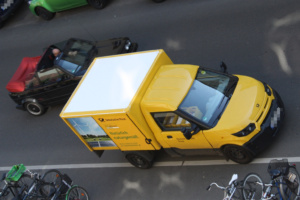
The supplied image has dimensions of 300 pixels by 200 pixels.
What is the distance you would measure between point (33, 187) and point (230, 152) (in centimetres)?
391

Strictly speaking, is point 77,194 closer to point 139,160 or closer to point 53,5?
point 139,160

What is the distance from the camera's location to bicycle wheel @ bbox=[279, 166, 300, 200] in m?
5.71

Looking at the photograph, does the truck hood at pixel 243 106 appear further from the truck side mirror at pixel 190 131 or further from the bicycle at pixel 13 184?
the bicycle at pixel 13 184

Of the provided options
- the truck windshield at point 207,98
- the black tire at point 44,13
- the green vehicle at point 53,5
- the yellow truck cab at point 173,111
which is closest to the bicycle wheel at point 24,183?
the yellow truck cab at point 173,111

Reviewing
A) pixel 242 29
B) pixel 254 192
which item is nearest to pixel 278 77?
pixel 242 29

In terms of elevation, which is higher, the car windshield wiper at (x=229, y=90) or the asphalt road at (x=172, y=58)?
the car windshield wiper at (x=229, y=90)

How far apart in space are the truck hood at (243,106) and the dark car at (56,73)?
4.53 meters

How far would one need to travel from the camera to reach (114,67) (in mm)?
8305

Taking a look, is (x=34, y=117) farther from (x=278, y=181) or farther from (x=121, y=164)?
(x=278, y=181)

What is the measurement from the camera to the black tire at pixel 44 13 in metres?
15.6

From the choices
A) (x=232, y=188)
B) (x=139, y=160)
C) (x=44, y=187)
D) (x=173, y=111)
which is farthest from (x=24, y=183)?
(x=232, y=188)

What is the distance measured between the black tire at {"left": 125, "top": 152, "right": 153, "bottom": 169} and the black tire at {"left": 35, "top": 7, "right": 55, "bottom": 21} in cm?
960

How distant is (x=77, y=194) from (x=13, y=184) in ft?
4.26

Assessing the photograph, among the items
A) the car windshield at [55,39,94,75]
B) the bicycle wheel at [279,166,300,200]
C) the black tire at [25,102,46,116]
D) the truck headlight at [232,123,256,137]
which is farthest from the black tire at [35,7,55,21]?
the bicycle wheel at [279,166,300,200]
